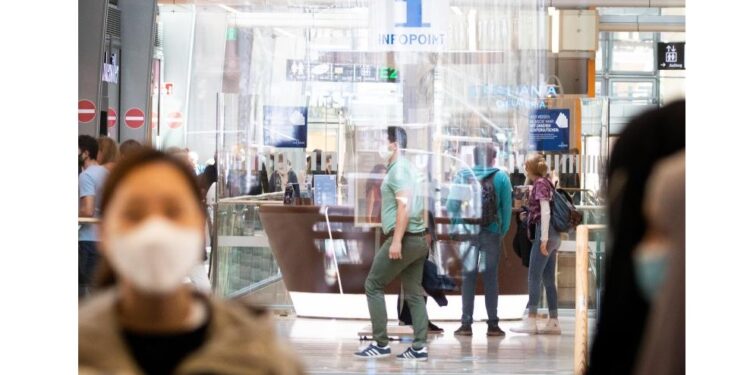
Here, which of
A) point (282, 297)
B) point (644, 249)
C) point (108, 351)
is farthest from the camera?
point (282, 297)

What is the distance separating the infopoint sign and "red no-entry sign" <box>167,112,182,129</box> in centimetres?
670

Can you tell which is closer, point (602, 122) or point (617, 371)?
point (617, 371)

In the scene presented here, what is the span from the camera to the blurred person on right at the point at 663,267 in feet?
3.81

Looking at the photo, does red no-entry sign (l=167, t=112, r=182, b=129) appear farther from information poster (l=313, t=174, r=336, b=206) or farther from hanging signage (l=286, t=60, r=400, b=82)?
information poster (l=313, t=174, r=336, b=206)

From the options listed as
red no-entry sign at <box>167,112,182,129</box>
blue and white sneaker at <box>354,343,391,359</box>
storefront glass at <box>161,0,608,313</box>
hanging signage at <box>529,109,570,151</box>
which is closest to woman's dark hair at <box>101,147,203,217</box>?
blue and white sneaker at <box>354,343,391,359</box>

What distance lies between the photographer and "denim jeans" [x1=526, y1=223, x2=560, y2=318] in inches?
322

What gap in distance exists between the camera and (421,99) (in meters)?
8.77

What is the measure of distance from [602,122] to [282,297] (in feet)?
9.74

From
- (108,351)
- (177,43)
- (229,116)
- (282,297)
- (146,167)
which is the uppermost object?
(177,43)

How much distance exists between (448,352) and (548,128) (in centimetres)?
285

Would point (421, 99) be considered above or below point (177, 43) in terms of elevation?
below

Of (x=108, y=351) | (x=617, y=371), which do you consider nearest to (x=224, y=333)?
(x=108, y=351)

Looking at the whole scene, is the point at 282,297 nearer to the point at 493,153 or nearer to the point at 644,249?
the point at 493,153
